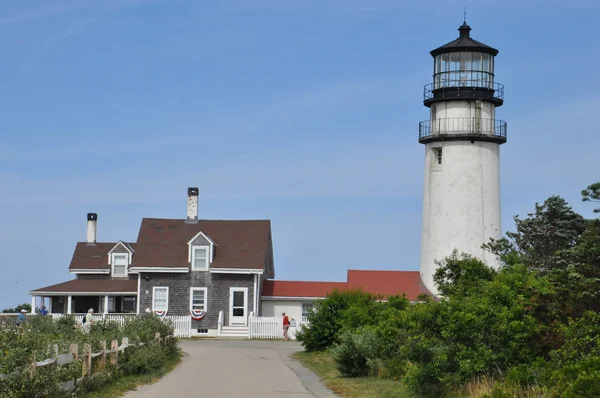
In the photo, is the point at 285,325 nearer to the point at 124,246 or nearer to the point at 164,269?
the point at 164,269

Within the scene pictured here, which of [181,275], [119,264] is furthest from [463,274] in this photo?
[119,264]

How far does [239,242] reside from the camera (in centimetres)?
5184

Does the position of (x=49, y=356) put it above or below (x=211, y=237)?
below

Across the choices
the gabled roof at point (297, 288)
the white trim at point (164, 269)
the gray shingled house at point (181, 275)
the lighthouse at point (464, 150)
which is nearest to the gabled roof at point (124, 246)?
the gray shingled house at point (181, 275)

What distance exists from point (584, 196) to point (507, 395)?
9.15 m

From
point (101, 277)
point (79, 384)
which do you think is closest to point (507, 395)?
point (79, 384)

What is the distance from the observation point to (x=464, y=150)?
45.7m

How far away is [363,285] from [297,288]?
3762 millimetres

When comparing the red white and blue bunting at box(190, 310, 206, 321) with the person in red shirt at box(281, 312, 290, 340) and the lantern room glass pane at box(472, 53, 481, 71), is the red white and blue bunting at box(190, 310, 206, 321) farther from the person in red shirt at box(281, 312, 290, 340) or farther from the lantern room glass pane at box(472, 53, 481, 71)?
the lantern room glass pane at box(472, 53, 481, 71)

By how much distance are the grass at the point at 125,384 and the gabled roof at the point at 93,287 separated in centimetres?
2533

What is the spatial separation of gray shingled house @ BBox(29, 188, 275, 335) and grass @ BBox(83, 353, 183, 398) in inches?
922

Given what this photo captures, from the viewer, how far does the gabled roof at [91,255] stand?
53.7m

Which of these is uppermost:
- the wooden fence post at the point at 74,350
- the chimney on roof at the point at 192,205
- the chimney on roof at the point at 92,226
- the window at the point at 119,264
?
the chimney on roof at the point at 192,205

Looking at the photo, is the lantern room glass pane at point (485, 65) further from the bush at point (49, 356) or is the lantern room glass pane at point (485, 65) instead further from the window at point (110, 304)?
the bush at point (49, 356)
